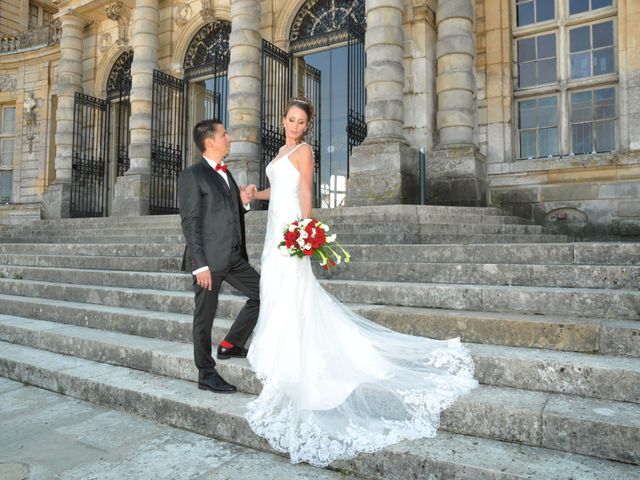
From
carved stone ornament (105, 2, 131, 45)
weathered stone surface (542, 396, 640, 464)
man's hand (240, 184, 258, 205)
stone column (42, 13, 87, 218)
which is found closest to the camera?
weathered stone surface (542, 396, 640, 464)

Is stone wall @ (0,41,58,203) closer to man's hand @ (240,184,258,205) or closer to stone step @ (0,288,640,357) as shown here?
stone step @ (0,288,640,357)

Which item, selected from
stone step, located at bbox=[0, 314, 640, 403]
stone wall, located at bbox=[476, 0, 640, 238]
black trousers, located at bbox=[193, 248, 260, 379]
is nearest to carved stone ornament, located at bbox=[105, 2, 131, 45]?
stone wall, located at bbox=[476, 0, 640, 238]

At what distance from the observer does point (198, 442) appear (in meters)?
3.05

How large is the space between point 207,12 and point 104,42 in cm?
450

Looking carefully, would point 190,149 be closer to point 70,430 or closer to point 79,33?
point 79,33

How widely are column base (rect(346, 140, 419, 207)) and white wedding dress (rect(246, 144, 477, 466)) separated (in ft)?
17.2

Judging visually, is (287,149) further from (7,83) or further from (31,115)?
(7,83)

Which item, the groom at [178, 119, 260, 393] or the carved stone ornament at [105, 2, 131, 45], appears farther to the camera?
the carved stone ornament at [105, 2, 131, 45]

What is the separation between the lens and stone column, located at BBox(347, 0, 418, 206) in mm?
8766

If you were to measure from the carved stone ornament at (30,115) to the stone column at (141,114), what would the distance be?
23.2 ft

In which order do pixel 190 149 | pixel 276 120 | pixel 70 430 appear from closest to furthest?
pixel 70 430, pixel 276 120, pixel 190 149

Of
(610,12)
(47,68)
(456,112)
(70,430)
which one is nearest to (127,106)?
(47,68)

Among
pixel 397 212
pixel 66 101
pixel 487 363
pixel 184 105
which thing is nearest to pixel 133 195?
pixel 184 105

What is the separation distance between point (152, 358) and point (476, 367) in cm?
252
